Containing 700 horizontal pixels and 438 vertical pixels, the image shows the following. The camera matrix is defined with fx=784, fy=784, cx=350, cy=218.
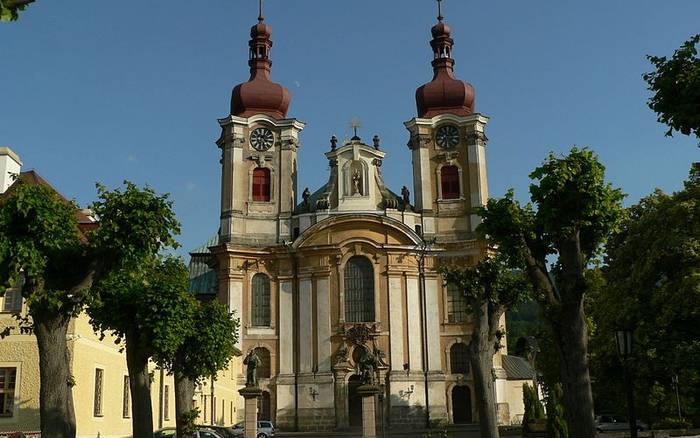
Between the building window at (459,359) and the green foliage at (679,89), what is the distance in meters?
32.4

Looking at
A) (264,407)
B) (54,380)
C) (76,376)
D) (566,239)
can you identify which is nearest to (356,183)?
(264,407)

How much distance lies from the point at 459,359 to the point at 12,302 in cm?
2603

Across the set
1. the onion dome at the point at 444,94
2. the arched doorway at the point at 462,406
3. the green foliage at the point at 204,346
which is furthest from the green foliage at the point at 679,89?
the onion dome at the point at 444,94

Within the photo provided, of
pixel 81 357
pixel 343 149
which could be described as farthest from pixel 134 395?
pixel 343 149

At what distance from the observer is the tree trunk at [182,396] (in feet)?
83.7

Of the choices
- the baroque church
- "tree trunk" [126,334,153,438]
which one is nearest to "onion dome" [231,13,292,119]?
the baroque church

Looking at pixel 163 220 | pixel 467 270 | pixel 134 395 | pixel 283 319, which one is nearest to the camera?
pixel 163 220

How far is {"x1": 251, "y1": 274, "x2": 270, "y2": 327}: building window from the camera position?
45.4 m

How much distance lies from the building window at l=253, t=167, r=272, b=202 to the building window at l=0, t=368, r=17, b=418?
76.3ft

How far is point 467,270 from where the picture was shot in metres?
28.6

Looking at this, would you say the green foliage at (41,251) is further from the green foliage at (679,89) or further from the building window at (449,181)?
the building window at (449,181)

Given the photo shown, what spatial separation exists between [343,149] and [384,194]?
3682mm

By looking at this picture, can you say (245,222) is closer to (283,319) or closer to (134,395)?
(283,319)

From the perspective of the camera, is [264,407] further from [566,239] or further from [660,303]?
[566,239]
